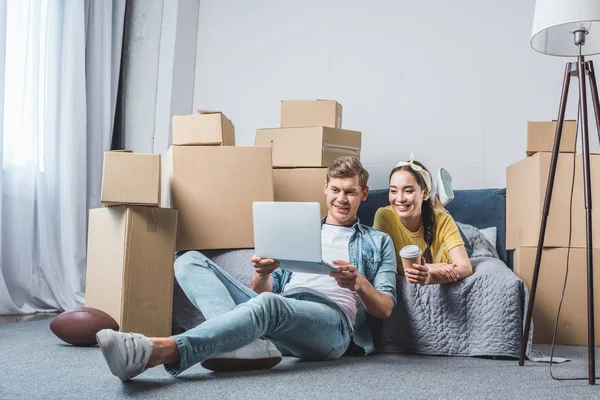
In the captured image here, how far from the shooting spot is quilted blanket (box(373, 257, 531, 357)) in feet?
6.91

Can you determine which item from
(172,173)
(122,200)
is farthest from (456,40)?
(122,200)

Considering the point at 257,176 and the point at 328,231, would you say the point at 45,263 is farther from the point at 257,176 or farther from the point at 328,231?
the point at 328,231

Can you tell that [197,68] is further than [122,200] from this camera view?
Yes

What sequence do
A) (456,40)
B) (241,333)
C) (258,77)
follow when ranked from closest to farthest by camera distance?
(241,333) < (456,40) < (258,77)

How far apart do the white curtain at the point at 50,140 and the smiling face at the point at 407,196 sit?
178cm

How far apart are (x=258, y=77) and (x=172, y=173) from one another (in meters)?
1.31

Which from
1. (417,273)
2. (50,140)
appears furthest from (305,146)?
(50,140)

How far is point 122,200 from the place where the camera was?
88.5 inches

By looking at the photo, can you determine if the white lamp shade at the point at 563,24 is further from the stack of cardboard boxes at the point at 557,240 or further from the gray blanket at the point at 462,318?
the gray blanket at the point at 462,318

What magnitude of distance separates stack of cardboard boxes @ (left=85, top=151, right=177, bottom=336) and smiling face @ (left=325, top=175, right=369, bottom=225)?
0.63m

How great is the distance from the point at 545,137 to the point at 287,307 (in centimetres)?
151

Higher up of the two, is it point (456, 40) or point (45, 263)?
point (456, 40)

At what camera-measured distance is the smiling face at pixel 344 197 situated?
2.09m

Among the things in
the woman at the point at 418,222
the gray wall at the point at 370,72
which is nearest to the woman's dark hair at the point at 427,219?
the woman at the point at 418,222
